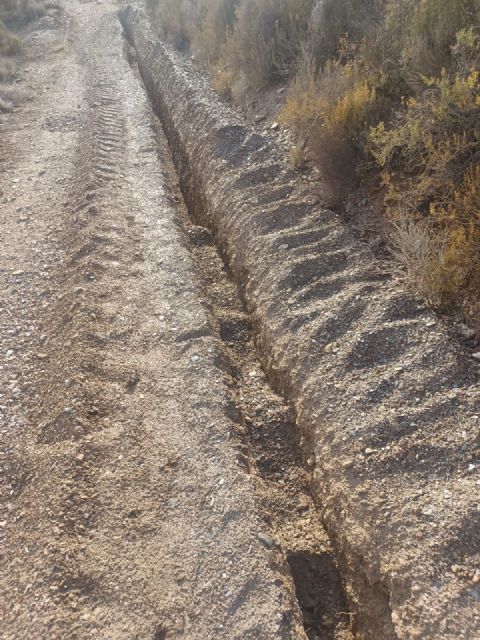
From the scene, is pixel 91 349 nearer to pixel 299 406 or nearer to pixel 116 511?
pixel 116 511

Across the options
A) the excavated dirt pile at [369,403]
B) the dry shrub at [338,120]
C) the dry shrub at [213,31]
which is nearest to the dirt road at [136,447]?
the excavated dirt pile at [369,403]

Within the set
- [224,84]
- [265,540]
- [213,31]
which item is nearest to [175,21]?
[213,31]

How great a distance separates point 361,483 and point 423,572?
58 cm

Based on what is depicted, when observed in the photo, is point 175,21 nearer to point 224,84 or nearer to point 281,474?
point 224,84

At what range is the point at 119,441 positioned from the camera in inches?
139

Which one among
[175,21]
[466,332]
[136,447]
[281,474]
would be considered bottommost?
[281,474]

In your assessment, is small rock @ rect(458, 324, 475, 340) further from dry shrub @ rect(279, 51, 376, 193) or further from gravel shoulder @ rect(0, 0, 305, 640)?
dry shrub @ rect(279, 51, 376, 193)

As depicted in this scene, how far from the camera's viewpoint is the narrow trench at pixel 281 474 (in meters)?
3.00

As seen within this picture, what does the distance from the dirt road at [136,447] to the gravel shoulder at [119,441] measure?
1 cm

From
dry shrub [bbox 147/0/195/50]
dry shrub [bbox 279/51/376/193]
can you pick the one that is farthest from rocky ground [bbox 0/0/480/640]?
dry shrub [bbox 147/0/195/50]

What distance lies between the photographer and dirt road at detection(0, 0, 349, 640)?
278 centimetres

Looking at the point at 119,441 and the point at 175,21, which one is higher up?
the point at 175,21

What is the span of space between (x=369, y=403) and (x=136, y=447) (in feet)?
5.17

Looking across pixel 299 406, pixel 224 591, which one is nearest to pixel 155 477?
pixel 224 591
